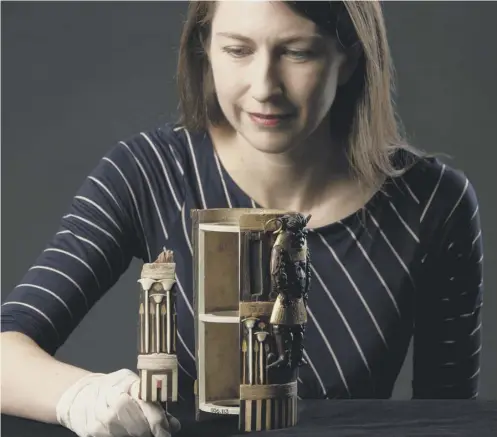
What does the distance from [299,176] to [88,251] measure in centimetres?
38

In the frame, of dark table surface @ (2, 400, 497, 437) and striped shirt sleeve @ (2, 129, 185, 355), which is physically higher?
striped shirt sleeve @ (2, 129, 185, 355)

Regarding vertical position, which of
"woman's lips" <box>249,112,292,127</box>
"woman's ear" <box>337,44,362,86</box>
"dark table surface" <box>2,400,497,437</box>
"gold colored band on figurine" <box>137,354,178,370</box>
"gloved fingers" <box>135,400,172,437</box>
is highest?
"woman's ear" <box>337,44,362,86</box>

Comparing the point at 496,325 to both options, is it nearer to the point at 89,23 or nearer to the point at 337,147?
the point at 337,147

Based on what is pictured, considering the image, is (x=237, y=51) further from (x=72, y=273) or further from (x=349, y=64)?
(x=72, y=273)

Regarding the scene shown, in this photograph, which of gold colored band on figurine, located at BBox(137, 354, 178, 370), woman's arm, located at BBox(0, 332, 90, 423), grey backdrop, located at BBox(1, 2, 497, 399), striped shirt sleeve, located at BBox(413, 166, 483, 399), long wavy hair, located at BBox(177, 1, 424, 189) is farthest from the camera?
grey backdrop, located at BBox(1, 2, 497, 399)

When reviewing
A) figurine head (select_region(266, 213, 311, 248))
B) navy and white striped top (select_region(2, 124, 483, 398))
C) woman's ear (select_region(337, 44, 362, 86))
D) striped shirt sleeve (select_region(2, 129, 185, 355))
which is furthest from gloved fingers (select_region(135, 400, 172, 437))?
woman's ear (select_region(337, 44, 362, 86))

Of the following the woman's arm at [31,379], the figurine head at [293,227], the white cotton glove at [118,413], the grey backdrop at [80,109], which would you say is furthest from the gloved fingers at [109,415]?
the grey backdrop at [80,109]

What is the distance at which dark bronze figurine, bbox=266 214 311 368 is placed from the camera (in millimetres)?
1272

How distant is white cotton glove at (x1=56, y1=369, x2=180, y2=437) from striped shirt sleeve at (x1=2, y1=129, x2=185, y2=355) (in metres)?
0.29

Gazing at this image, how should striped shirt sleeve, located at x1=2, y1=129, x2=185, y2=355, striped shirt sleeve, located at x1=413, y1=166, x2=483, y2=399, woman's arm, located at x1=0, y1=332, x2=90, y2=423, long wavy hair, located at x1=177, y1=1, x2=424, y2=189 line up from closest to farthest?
woman's arm, located at x1=0, y1=332, x2=90, y2=423
striped shirt sleeve, located at x1=2, y1=129, x2=185, y2=355
long wavy hair, located at x1=177, y1=1, x2=424, y2=189
striped shirt sleeve, located at x1=413, y1=166, x2=483, y2=399

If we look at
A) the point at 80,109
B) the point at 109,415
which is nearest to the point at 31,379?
the point at 109,415

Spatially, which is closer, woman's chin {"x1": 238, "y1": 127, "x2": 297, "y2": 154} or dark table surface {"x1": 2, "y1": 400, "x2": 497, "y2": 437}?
dark table surface {"x1": 2, "y1": 400, "x2": 497, "y2": 437}

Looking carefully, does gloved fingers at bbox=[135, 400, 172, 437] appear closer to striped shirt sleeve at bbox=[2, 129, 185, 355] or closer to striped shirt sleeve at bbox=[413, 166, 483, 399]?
striped shirt sleeve at bbox=[2, 129, 185, 355]

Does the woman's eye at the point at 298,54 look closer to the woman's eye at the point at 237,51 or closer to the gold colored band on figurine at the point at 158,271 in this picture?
the woman's eye at the point at 237,51
